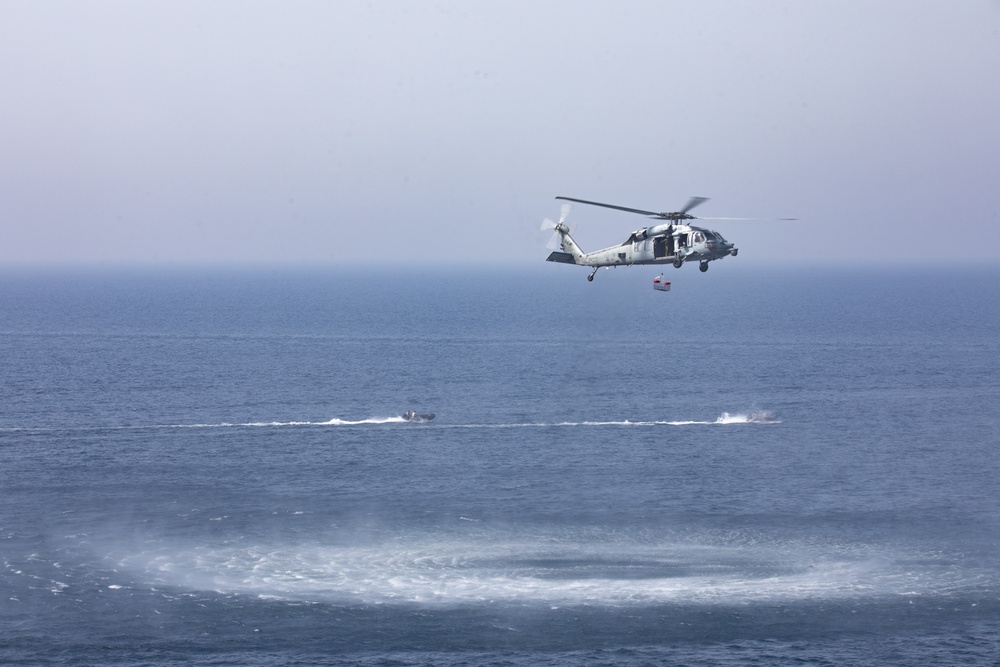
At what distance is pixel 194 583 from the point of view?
8956 centimetres

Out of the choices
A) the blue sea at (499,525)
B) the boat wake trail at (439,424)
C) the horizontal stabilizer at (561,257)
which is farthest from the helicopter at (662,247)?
the boat wake trail at (439,424)

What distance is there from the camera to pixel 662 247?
231ft

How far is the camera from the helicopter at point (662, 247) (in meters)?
66.6

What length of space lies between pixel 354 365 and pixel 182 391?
40.2m

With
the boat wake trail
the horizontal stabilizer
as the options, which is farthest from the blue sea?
the horizontal stabilizer

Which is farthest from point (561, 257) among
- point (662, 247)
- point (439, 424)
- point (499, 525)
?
point (439, 424)

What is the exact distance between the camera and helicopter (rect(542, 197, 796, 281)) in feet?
218

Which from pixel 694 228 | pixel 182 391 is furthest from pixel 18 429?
pixel 694 228

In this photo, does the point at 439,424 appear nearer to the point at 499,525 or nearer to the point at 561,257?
the point at 499,525

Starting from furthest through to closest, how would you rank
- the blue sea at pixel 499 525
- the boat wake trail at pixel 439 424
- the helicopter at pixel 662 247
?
the boat wake trail at pixel 439 424 → the blue sea at pixel 499 525 → the helicopter at pixel 662 247

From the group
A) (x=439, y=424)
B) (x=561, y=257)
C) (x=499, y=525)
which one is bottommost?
(x=499, y=525)

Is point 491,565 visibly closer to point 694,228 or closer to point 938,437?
point 694,228

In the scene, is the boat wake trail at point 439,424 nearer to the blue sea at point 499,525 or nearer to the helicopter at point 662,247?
the blue sea at point 499,525

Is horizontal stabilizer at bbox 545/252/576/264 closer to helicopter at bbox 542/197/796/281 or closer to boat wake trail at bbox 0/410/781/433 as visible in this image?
helicopter at bbox 542/197/796/281
